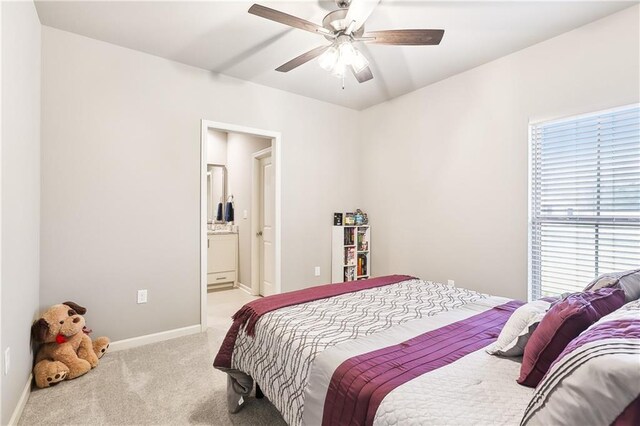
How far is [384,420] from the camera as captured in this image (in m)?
1.01

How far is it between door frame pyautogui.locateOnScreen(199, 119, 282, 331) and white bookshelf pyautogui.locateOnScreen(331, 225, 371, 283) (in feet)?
2.60

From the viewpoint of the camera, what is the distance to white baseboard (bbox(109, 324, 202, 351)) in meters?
2.81

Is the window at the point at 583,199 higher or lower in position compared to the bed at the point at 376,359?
higher

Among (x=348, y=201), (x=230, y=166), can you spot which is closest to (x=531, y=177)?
(x=348, y=201)

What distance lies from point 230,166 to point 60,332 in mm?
3607

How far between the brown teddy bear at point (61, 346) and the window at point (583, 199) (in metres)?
3.78

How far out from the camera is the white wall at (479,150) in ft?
8.07

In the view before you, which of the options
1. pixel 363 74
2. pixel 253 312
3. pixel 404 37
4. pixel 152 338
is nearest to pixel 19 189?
pixel 253 312

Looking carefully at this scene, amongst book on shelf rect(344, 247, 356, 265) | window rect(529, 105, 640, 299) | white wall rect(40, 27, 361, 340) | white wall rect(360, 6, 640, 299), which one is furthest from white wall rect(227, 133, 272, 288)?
window rect(529, 105, 640, 299)

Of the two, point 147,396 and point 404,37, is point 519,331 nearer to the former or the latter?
point 404,37

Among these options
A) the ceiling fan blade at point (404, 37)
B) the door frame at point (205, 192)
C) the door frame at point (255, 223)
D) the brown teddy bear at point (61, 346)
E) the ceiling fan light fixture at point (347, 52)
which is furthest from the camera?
the door frame at point (255, 223)

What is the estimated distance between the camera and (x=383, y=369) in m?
1.20

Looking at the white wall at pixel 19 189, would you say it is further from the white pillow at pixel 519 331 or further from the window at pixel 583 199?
the window at pixel 583 199

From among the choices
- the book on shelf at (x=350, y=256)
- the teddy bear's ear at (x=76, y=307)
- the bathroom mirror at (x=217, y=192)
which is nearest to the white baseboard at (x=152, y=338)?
the teddy bear's ear at (x=76, y=307)
